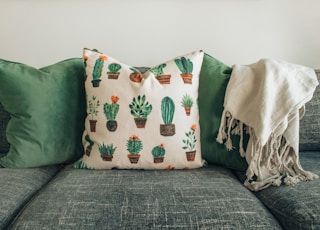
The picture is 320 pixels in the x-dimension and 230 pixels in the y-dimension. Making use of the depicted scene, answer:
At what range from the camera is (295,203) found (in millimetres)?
959

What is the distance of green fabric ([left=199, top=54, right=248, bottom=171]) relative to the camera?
1.29 meters

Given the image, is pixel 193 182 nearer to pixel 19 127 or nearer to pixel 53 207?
pixel 53 207

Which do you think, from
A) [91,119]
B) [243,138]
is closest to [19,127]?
[91,119]

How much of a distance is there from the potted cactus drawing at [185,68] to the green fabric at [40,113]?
42cm

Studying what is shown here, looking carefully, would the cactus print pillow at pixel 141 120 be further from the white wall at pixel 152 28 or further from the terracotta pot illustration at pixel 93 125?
the white wall at pixel 152 28

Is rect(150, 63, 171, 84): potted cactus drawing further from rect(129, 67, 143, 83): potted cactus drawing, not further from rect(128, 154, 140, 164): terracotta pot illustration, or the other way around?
rect(128, 154, 140, 164): terracotta pot illustration

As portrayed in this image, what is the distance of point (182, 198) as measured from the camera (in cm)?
99

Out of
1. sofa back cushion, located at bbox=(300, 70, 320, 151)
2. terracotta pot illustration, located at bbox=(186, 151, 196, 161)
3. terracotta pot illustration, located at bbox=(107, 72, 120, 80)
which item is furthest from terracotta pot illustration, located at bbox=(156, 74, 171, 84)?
sofa back cushion, located at bbox=(300, 70, 320, 151)

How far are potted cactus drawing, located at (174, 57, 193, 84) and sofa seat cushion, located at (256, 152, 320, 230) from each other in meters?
0.47

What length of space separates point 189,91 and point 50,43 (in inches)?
31.4

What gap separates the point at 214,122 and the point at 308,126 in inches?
16.0

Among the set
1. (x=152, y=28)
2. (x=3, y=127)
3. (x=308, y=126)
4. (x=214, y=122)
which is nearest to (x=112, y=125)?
(x=214, y=122)

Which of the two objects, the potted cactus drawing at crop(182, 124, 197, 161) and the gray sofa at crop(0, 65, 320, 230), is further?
the potted cactus drawing at crop(182, 124, 197, 161)

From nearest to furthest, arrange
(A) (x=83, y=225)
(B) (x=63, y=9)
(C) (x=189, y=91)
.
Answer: (A) (x=83, y=225)
(C) (x=189, y=91)
(B) (x=63, y=9)
